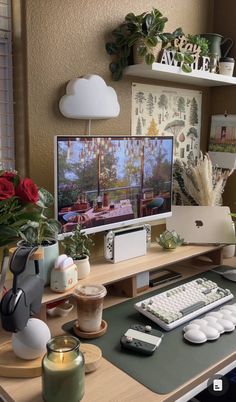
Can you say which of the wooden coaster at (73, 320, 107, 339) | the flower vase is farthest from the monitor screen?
the wooden coaster at (73, 320, 107, 339)

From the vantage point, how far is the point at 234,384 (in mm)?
1556

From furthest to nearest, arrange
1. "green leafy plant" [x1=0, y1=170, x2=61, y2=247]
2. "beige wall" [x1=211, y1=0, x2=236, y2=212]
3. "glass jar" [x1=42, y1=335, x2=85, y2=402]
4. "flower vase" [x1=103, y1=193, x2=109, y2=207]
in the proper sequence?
"beige wall" [x1=211, y1=0, x2=236, y2=212] → "flower vase" [x1=103, y1=193, x2=109, y2=207] → "green leafy plant" [x1=0, y1=170, x2=61, y2=247] → "glass jar" [x1=42, y1=335, x2=85, y2=402]

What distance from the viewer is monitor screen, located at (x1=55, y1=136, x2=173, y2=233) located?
1359mm

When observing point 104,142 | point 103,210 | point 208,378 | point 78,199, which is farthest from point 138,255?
point 208,378

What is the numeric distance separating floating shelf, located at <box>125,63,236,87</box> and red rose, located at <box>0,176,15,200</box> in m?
0.85

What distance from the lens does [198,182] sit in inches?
70.5

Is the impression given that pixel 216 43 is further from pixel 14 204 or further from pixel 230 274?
pixel 14 204

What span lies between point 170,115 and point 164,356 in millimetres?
1178

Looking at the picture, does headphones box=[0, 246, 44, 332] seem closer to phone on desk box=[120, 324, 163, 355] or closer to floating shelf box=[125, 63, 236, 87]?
phone on desk box=[120, 324, 163, 355]

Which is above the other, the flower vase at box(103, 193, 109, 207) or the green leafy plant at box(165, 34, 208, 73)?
the green leafy plant at box(165, 34, 208, 73)

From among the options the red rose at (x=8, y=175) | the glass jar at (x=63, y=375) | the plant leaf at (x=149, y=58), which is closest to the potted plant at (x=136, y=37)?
the plant leaf at (x=149, y=58)

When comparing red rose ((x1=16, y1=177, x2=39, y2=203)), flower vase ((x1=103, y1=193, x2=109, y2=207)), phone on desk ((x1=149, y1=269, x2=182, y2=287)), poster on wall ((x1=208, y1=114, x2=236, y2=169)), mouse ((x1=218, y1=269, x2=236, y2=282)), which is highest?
poster on wall ((x1=208, y1=114, x2=236, y2=169))

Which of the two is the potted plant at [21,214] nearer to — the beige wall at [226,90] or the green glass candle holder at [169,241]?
the green glass candle holder at [169,241]

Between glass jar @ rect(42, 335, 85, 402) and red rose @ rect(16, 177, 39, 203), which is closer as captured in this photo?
glass jar @ rect(42, 335, 85, 402)
